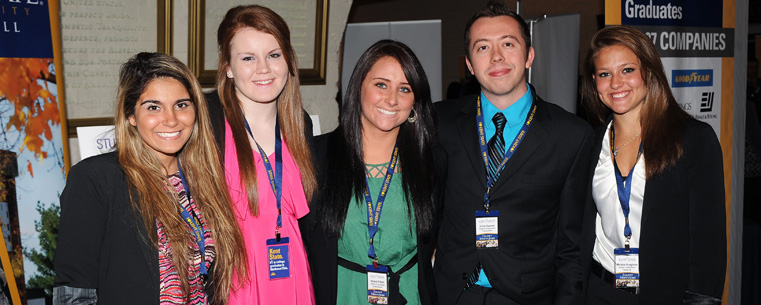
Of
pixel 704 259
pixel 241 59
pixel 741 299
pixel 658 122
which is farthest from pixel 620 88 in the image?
pixel 741 299

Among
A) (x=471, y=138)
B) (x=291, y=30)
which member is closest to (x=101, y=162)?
(x=471, y=138)

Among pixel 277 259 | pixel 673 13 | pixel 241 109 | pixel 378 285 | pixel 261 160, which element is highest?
pixel 673 13

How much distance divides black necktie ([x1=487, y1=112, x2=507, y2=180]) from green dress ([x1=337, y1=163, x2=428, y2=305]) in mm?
389

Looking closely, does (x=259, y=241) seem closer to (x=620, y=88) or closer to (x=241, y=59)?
(x=241, y=59)

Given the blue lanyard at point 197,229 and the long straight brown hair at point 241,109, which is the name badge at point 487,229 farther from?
the blue lanyard at point 197,229

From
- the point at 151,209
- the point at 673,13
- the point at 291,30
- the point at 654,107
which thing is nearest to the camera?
the point at 151,209

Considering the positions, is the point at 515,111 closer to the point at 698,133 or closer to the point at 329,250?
the point at 698,133

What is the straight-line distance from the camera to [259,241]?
2.28 metres

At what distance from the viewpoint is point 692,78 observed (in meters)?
3.81

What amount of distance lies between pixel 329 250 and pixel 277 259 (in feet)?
0.71

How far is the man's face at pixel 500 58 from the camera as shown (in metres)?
2.50

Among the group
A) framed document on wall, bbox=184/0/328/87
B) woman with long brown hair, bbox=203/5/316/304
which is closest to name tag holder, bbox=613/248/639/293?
woman with long brown hair, bbox=203/5/316/304

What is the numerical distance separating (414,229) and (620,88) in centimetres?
108

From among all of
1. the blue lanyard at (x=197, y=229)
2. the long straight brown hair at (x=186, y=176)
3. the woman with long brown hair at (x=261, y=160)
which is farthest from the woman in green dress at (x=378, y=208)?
the blue lanyard at (x=197, y=229)
